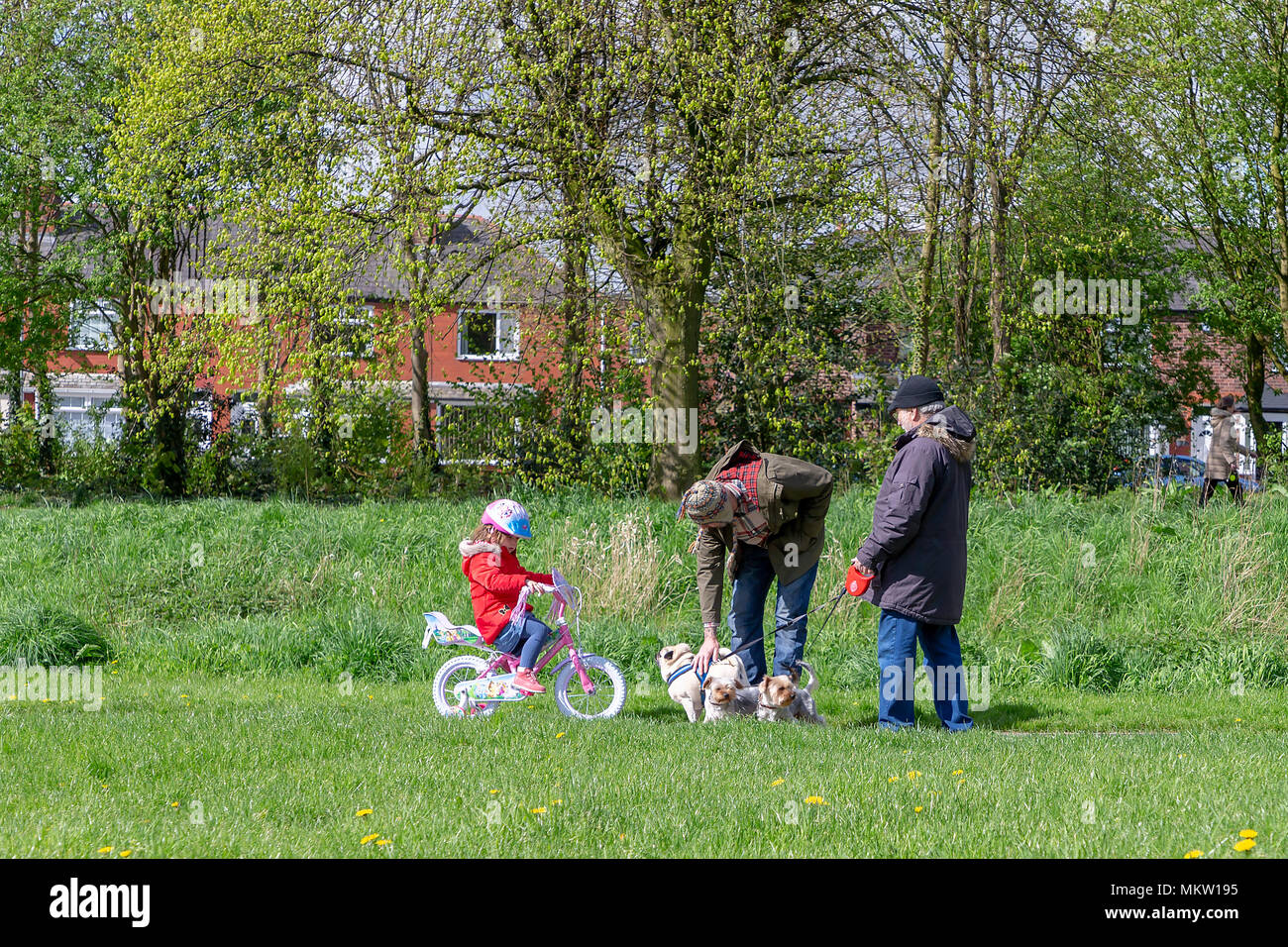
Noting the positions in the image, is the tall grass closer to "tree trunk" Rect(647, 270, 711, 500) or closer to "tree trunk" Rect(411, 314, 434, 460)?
A: "tree trunk" Rect(647, 270, 711, 500)

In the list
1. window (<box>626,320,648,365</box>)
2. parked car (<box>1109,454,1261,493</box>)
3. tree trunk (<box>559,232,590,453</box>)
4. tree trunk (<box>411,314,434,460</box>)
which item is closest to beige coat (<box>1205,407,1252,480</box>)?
parked car (<box>1109,454,1261,493</box>)

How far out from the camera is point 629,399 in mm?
16406

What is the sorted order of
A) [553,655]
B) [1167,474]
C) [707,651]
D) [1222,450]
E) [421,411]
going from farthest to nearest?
1. [421,411]
2. [1222,450]
3. [1167,474]
4. [553,655]
5. [707,651]

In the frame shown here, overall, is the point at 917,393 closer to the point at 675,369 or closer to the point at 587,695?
the point at 587,695

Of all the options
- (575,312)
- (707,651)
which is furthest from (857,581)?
(575,312)

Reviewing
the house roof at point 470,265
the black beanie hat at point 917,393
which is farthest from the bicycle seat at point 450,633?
the house roof at point 470,265

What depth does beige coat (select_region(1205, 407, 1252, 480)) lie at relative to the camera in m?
15.3

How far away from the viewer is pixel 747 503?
6.61m

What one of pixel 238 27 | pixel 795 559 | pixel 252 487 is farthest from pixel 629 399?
pixel 795 559

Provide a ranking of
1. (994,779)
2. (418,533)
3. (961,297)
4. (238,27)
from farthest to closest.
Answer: (961,297)
(238,27)
(418,533)
(994,779)

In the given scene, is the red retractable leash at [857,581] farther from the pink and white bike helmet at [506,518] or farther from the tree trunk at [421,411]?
the tree trunk at [421,411]

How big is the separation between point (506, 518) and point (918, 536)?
2.34m
